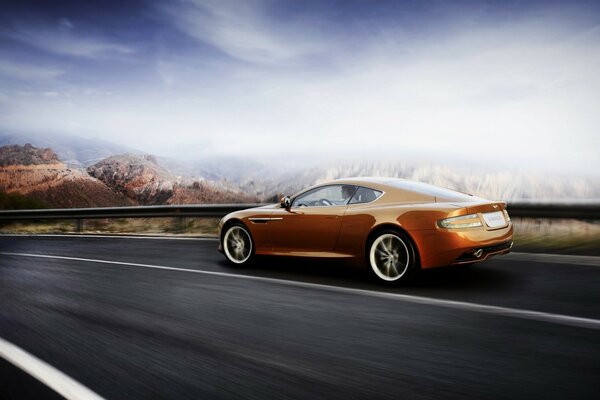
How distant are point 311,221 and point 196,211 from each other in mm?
7684

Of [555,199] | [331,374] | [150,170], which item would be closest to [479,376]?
[331,374]

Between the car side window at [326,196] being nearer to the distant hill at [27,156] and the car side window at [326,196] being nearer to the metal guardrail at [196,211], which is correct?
the metal guardrail at [196,211]

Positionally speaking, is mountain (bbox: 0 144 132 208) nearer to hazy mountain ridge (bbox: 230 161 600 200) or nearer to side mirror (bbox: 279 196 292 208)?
hazy mountain ridge (bbox: 230 161 600 200)

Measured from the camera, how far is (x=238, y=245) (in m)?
8.05

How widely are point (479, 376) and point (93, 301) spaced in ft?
13.7

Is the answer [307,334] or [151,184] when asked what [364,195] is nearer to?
[307,334]

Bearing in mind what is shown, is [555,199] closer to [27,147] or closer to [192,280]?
[192,280]

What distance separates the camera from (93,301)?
5938 mm

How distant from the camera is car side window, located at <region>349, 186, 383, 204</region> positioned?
21.8ft

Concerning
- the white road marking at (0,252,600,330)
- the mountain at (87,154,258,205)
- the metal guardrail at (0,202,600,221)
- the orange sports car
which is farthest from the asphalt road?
the mountain at (87,154,258,205)

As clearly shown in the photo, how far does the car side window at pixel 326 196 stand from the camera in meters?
6.96

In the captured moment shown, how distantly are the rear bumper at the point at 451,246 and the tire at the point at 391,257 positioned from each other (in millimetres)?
131

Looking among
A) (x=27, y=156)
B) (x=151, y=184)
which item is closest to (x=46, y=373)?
(x=151, y=184)

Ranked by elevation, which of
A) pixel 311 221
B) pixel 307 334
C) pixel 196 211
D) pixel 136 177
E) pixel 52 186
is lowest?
pixel 307 334
